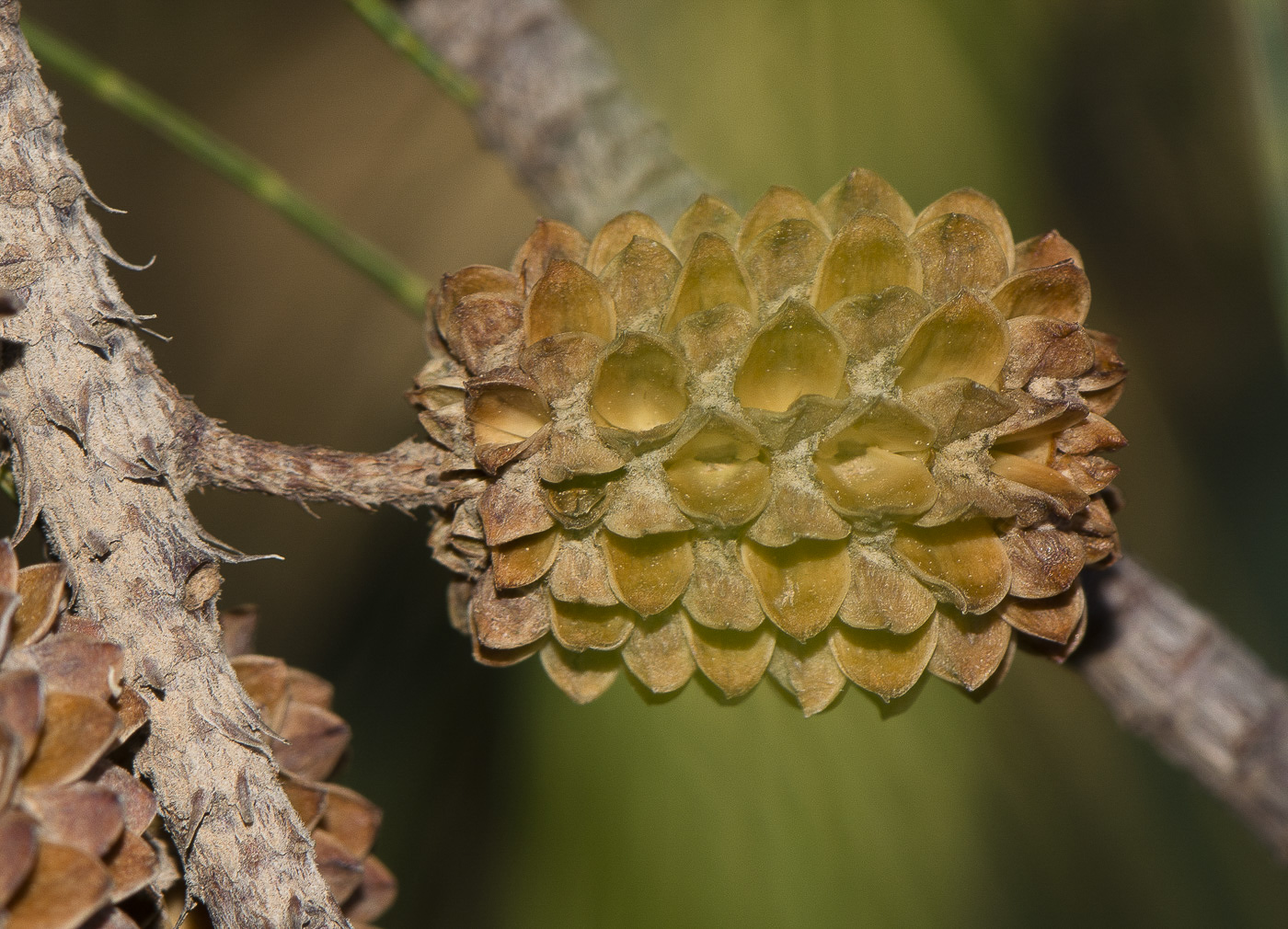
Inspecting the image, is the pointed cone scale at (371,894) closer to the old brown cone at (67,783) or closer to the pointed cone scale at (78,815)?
the old brown cone at (67,783)

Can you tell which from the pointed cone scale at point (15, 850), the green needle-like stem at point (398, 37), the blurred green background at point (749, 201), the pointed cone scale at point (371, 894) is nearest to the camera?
the pointed cone scale at point (15, 850)

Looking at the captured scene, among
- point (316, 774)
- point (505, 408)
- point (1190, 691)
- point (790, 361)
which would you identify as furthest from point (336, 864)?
point (1190, 691)

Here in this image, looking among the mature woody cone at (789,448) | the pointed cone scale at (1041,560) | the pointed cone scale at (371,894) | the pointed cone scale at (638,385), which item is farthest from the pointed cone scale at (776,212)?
Answer: the pointed cone scale at (371,894)

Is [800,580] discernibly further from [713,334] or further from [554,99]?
[554,99]

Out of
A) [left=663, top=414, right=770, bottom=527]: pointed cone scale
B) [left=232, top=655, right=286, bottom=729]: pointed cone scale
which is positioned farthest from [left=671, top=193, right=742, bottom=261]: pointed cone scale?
[left=232, top=655, right=286, bottom=729]: pointed cone scale

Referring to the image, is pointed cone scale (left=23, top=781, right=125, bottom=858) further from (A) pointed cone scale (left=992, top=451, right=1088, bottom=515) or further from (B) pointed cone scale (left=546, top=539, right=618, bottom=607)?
(A) pointed cone scale (left=992, top=451, right=1088, bottom=515)

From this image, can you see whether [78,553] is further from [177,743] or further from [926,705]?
[926,705]
